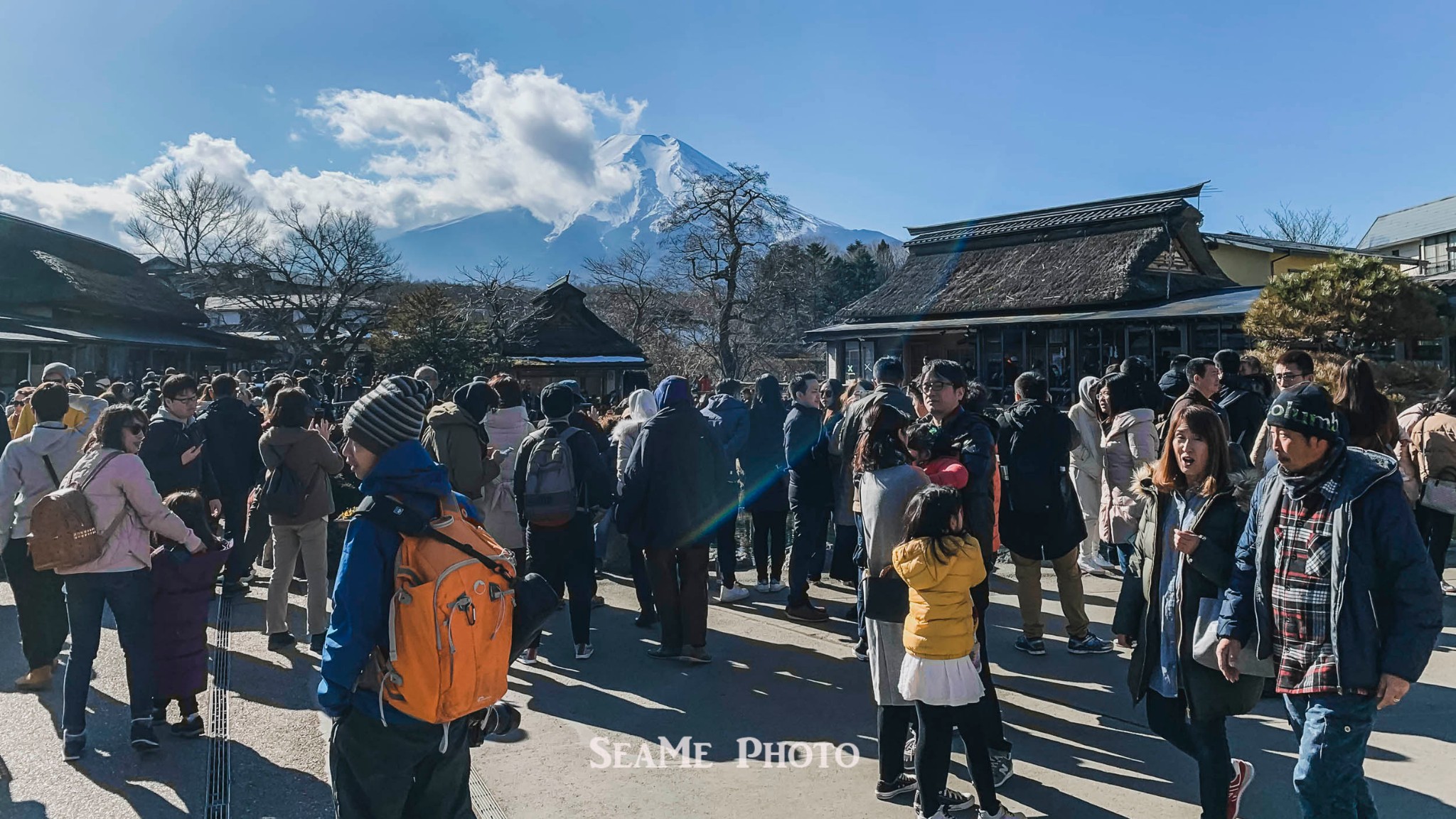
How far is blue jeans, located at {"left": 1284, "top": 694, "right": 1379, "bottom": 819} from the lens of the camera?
248 centimetres

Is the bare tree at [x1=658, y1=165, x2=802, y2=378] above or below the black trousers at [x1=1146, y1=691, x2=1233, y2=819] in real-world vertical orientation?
above

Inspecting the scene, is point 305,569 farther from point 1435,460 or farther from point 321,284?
point 321,284

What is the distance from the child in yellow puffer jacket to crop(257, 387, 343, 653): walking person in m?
3.92

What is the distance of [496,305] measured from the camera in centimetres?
2273

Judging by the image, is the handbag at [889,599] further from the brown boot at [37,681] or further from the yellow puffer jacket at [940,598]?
the brown boot at [37,681]

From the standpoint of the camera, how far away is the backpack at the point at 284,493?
521cm

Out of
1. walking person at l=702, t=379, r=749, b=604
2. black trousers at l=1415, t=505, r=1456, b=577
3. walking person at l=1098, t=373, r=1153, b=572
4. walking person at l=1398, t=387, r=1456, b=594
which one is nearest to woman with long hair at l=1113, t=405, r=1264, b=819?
walking person at l=1098, t=373, r=1153, b=572

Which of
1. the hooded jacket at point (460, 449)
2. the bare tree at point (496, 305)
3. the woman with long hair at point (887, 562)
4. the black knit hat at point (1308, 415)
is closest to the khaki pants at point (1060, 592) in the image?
the woman with long hair at point (887, 562)

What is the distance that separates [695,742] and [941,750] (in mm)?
1442

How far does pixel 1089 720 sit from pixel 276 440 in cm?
511

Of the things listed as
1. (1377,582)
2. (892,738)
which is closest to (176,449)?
(892,738)

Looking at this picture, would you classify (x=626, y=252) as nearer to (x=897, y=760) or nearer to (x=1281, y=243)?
(x=1281, y=243)

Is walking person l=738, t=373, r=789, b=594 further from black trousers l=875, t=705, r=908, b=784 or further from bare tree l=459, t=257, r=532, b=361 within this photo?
bare tree l=459, t=257, r=532, b=361

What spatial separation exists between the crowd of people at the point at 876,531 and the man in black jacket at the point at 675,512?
0.06 feet
